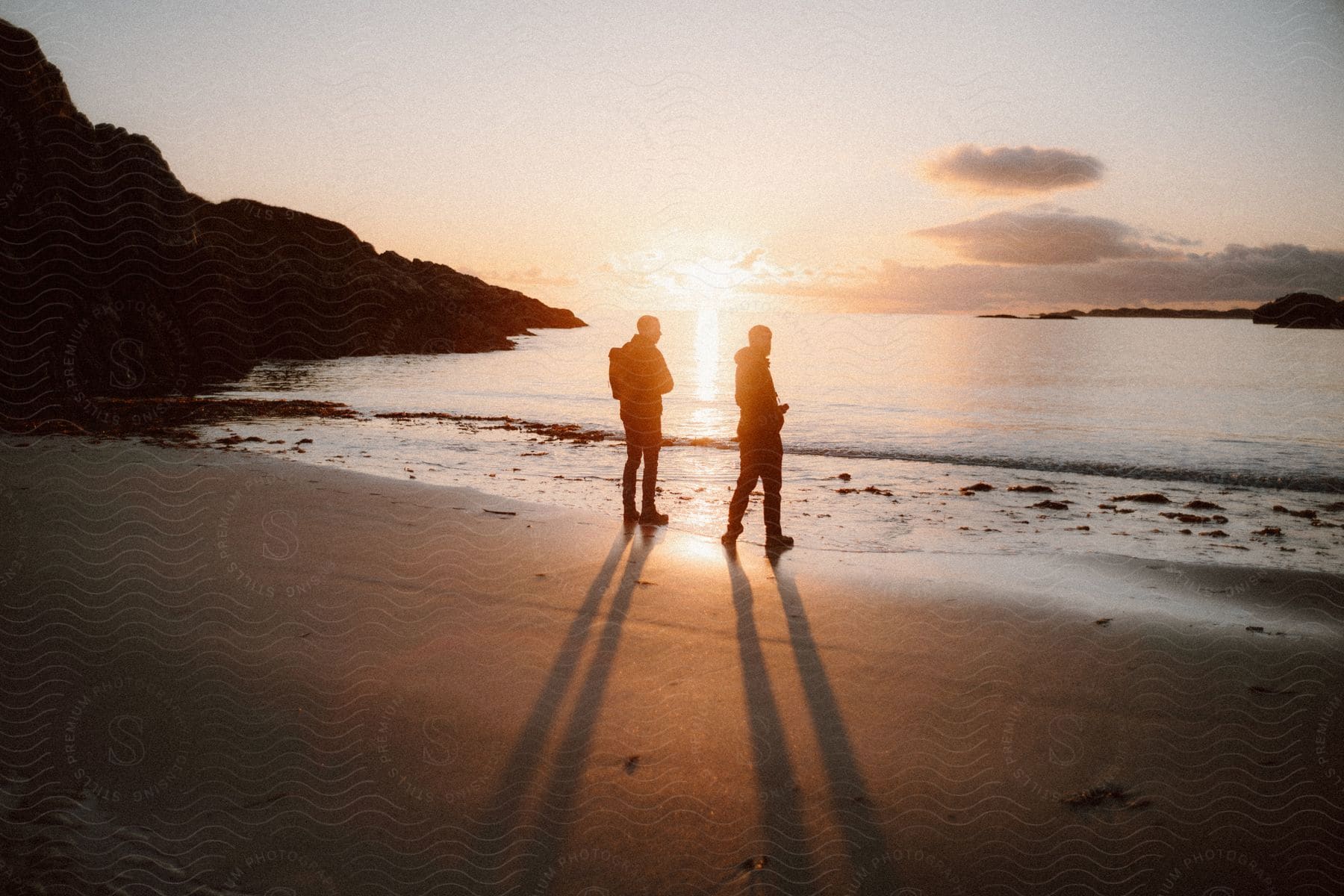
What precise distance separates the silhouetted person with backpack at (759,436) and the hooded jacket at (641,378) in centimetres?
106

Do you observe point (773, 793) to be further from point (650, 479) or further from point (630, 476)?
point (630, 476)

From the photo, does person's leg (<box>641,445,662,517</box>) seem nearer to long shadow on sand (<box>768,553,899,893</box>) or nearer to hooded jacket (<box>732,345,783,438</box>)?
hooded jacket (<box>732,345,783,438</box>)

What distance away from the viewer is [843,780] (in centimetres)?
308

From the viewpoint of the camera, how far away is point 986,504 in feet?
34.8

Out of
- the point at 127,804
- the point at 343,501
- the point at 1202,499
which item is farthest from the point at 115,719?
the point at 1202,499

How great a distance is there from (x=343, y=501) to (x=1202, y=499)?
12.8m

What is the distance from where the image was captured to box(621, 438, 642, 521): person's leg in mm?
8018

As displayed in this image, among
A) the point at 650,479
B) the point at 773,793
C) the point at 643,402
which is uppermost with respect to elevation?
the point at 643,402

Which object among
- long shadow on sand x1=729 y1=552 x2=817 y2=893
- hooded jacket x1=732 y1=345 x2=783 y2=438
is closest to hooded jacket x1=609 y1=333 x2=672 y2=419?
hooded jacket x1=732 y1=345 x2=783 y2=438

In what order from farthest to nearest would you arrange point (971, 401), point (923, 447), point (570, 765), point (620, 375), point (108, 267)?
point (971, 401) → point (108, 267) → point (923, 447) → point (620, 375) → point (570, 765)

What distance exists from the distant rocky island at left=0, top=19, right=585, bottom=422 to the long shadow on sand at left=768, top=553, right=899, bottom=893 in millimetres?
14212

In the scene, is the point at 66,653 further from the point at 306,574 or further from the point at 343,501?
the point at 343,501

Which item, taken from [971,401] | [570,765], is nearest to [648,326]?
[570,765]

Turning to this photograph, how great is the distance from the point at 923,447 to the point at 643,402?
1082 cm
